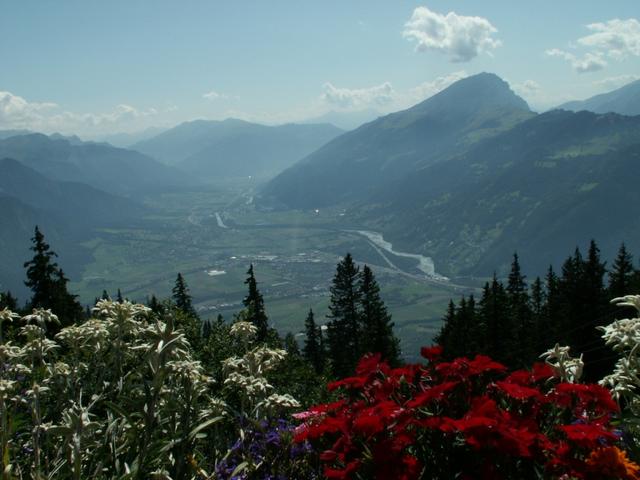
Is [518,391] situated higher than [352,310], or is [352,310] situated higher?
[518,391]

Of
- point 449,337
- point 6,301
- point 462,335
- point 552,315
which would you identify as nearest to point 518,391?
point 6,301

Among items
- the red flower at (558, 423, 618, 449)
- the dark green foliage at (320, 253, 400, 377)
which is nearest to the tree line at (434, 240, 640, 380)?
the dark green foliage at (320, 253, 400, 377)

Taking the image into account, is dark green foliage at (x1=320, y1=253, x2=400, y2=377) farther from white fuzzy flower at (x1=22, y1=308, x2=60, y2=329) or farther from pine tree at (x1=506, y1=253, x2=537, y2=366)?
white fuzzy flower at (x1=22, y1=308, x2=60, y2=329)

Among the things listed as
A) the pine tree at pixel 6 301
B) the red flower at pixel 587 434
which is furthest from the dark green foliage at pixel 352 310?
the red flower at pixel 587 434

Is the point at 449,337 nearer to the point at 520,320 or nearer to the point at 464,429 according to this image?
the point at 520,320

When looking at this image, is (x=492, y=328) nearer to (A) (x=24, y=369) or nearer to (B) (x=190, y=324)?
(B) (x=190, y=324)

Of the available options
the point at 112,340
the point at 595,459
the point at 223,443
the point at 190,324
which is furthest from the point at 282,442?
the point at 190,324
